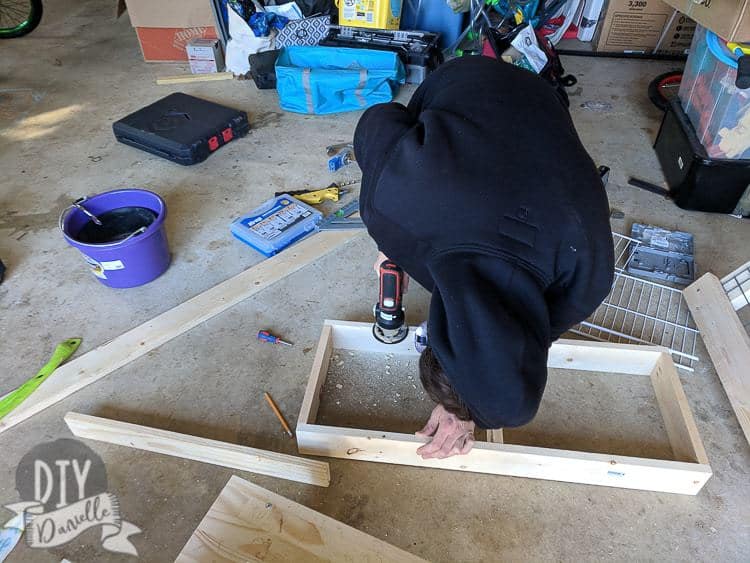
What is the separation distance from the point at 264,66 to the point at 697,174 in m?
2.14

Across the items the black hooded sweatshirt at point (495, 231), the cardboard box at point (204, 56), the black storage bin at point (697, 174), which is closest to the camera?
the black hooded sweatshirt at point (495, 231)

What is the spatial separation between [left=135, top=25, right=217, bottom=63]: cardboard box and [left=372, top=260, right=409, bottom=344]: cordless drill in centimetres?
257

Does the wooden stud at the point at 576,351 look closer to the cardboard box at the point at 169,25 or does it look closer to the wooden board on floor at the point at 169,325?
the wooden board on floor at the point at 169,325

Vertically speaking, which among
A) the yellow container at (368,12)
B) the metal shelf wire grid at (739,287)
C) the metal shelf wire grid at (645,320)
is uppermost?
the yellow container at (368,12)

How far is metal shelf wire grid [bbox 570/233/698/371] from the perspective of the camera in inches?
60.7

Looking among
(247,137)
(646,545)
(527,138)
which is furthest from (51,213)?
(646,545)

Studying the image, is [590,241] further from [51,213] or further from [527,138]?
[51,213]

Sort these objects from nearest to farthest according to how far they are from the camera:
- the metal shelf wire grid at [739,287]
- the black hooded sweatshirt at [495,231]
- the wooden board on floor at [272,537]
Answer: the black hooded sweatshirt at [495,231] < the wooden board on floor at [272,537] < the metal shelf wire grid at [739,287]

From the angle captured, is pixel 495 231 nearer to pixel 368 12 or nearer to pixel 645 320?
pixel 645 320

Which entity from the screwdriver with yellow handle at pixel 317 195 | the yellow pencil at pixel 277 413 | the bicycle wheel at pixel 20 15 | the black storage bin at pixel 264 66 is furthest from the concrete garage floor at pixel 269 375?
the bicycle wheel at pixel 20 15

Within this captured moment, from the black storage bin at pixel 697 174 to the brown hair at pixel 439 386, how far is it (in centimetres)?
161

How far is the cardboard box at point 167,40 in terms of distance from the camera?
313 cm

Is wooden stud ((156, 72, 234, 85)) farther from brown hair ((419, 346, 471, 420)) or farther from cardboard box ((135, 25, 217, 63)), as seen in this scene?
brown hair ((419, 346, 471, 420))

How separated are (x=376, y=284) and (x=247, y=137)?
3.99 feet
